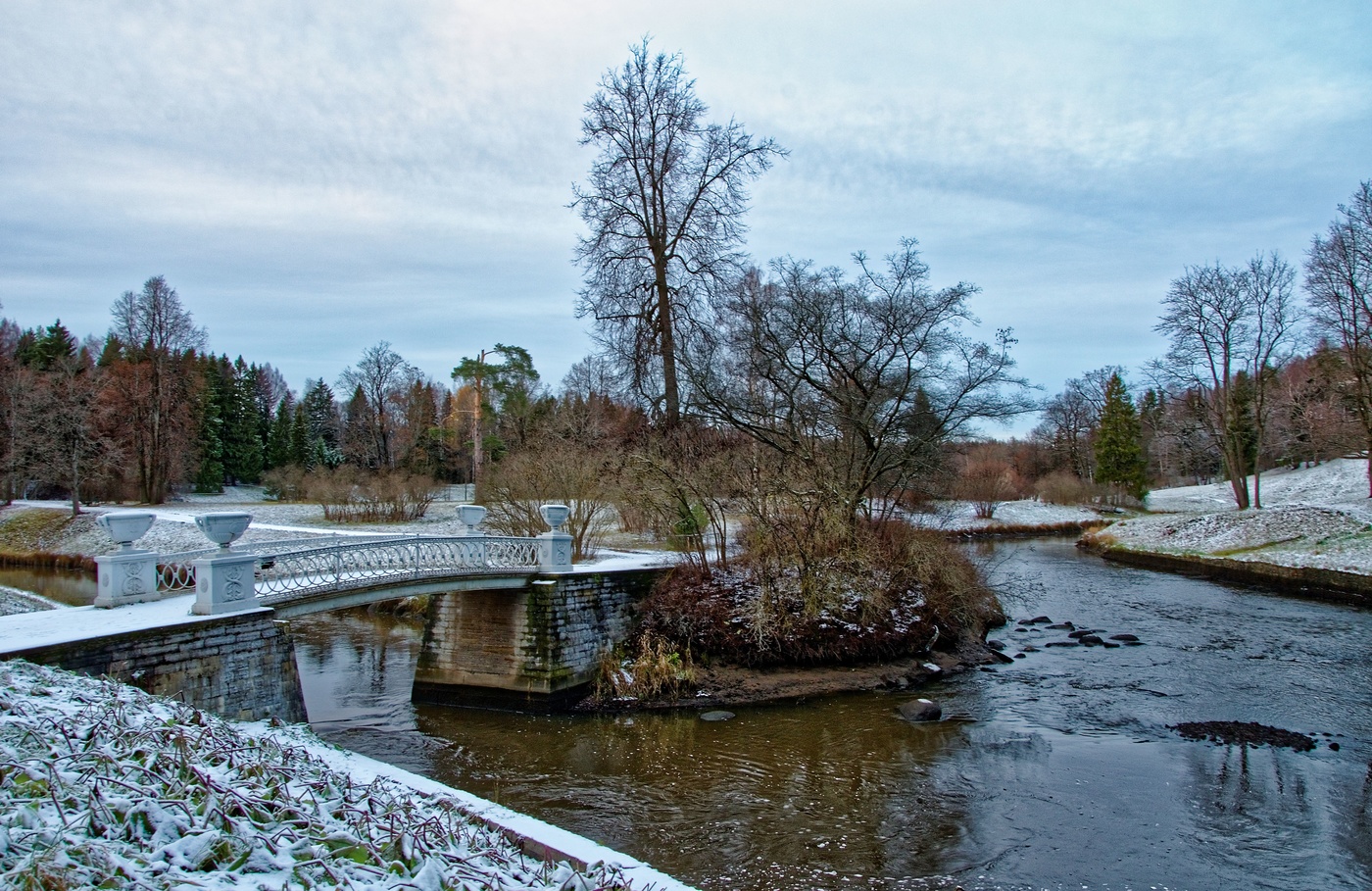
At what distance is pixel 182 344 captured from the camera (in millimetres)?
41312

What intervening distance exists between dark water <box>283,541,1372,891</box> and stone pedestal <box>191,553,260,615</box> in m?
3.23

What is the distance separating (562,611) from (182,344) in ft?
122

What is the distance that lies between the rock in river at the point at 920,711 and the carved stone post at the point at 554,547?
651 centimetres

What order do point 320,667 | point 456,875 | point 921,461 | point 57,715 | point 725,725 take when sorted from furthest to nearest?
point 921,461 < point 320,667 < point 725,725 < point 57,715 < point 456,875

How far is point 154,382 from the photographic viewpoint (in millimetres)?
40219

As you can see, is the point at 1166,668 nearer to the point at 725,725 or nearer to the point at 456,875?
the point at 725,725

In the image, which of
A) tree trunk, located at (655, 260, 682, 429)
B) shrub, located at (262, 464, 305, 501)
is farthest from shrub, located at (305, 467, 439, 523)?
tree trunk, located at (655, 260, 682, 429)

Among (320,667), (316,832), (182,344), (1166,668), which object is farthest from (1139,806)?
(182,344)

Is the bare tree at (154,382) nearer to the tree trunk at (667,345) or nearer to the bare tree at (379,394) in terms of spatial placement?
the bare tree at (379,394)

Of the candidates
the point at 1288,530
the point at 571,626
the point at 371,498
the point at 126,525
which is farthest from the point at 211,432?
the point at 1288,530

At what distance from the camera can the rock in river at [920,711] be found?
41.0 ft

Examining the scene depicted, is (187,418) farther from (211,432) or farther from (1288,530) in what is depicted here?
(1288,530)

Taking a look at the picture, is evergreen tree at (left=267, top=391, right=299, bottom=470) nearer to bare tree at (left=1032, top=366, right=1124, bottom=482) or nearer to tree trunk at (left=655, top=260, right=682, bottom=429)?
tree trunk at (left=655, top=260, right=682, bottom=429)

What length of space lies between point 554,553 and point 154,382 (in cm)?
3576
